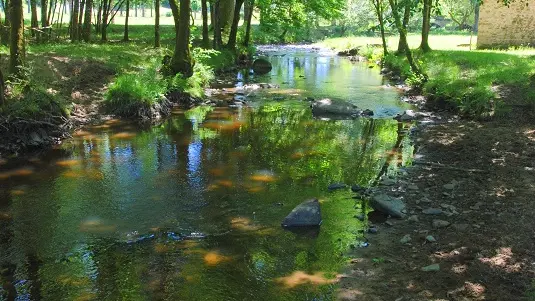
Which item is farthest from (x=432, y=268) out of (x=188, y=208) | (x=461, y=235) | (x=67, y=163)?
(x=67, y=163)

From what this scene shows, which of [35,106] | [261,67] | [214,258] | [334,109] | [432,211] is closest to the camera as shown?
[214,258]

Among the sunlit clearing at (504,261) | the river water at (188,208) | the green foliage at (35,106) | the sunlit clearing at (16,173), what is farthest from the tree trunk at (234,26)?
the sunlit clearing at (504,261)

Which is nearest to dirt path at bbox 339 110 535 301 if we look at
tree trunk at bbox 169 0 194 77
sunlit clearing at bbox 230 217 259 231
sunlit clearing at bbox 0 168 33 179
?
sunlit clearing at bbox 230 217 259 231

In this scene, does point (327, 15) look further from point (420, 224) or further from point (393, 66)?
point (420, 224)

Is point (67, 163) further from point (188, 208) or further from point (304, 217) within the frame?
point (304, 217)

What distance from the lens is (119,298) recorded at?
5898 mm

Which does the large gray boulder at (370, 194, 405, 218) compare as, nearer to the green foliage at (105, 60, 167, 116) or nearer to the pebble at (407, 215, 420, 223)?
the pebble at (407, 215, 420, 223)

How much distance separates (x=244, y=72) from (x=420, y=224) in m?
21.6

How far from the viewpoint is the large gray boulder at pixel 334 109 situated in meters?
16.9

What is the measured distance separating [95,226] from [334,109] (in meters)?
10.7

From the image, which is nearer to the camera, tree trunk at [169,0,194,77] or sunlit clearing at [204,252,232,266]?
sunlit clearing at [204,252,232,266]

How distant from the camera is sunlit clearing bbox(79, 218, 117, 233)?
7820 mm

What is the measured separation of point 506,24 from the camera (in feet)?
105

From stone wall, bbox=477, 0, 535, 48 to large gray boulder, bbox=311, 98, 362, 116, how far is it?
19.1 meters
